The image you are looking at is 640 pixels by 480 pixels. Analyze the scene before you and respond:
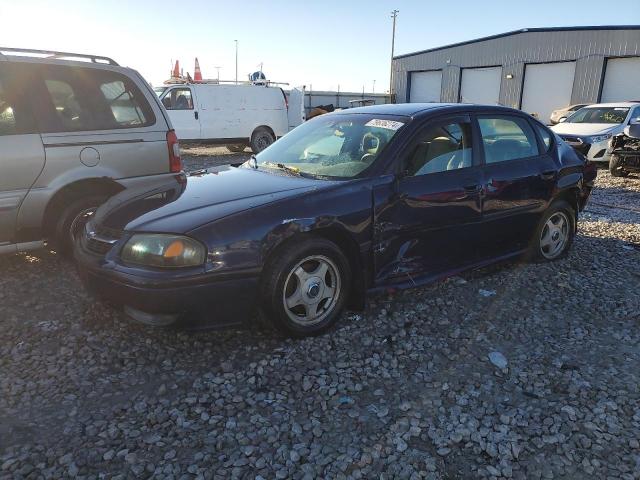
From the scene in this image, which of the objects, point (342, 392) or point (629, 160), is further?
point (629, 160)

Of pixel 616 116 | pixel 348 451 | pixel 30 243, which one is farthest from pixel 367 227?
pixel 616 116

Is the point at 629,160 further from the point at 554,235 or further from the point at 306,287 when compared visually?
the point at 306,287

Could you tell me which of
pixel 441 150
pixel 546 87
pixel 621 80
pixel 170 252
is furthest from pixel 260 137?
pixel 621 80

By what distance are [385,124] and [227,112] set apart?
11129 millimetres

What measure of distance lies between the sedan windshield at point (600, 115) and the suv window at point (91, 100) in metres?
11.5

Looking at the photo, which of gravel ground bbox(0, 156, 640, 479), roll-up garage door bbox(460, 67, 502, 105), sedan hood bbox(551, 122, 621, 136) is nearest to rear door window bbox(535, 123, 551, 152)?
gravel ground bbox(0, 156, 640, 479)

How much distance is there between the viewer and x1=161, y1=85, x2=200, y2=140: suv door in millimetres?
13617

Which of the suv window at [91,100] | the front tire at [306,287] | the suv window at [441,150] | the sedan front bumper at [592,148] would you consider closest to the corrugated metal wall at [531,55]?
the sedan front bumper at [592,148]

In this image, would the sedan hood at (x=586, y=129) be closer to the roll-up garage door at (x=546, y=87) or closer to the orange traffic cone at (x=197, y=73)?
the roll-up garage door at (x=546, y=87)

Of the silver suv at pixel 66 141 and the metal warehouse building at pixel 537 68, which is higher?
the metal warehouse building at pixel 537 68

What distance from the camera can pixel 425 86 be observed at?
3083cm

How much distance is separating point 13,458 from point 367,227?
2.28 m

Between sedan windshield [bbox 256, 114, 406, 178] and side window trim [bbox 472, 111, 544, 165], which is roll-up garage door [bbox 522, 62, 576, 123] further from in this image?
sedan windshield [bbox 256, 114, 406, 178]

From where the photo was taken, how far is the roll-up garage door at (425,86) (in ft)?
97.8
